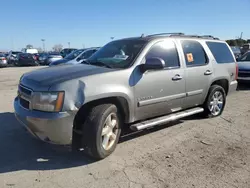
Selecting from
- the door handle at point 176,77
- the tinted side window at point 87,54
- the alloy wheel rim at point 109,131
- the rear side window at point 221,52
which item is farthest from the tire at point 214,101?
the tinted side window at point 87,54

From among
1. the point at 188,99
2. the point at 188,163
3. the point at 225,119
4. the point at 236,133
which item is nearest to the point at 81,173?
the point at 188,163

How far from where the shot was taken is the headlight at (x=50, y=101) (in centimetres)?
334

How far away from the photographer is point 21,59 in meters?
25.9

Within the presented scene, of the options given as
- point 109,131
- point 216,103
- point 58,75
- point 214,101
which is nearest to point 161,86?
point 109,131

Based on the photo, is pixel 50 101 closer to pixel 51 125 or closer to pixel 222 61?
pixel 51 125

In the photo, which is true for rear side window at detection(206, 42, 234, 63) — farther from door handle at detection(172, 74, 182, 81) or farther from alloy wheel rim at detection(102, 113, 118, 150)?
alloy wheel rim at detection(102, 113, 118, 150)

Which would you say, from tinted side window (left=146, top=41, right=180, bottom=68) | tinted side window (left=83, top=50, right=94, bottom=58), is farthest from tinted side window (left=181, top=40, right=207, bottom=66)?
tinted side window (left=83, top=50, right=94, bottom=58)

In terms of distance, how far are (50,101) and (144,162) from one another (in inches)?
63.2

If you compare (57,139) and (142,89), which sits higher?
(142,89)

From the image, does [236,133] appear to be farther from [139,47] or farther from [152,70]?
[139,47]

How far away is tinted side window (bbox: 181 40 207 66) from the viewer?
16.8ft

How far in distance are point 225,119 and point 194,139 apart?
1715 millimetres

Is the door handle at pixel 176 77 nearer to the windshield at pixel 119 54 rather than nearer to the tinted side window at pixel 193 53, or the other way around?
the tinted side window at pixel 193 53

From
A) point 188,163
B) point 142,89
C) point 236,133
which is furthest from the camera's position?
point 236,133
